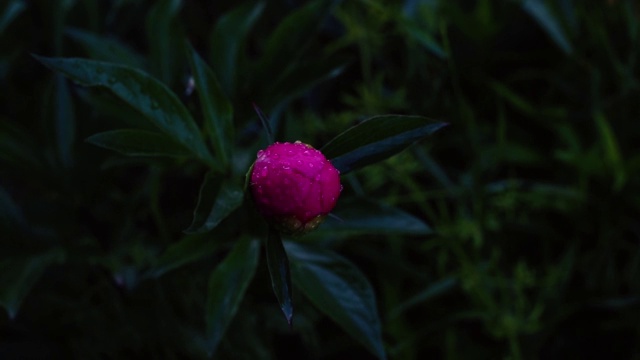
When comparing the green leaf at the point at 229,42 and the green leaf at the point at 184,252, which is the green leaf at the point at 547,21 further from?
the green leaf at the point at 184,252

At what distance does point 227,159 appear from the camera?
2.73 ft

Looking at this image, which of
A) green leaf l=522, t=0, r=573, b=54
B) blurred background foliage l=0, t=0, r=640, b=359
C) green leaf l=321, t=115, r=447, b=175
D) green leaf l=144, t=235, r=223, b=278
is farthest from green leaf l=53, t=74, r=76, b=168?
green leaf l=522, t=0, r=573, b=54

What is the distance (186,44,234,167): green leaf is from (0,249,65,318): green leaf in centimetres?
27

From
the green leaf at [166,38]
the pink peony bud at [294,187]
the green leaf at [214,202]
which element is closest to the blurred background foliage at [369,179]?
the green leaf at [166,38]

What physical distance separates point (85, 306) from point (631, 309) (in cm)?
73

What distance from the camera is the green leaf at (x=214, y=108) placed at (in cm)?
82

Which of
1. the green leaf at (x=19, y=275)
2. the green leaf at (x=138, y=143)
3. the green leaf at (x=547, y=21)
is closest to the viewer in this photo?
the green leaf at (x=138, y=143)

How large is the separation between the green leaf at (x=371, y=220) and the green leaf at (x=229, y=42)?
0.72 ft

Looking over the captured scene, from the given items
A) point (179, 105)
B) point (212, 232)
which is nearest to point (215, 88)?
point (179, 105)

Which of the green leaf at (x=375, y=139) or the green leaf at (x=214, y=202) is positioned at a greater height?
the green leaf at (x=375, y=139)

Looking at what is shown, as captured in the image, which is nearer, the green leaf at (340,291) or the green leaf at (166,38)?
the green leaf at (340,291)

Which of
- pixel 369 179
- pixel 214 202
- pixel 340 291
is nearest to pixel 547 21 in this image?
pixel 369 179

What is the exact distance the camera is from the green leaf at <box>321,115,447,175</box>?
2.36 feet

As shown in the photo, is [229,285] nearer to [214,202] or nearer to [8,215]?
[214,202]
